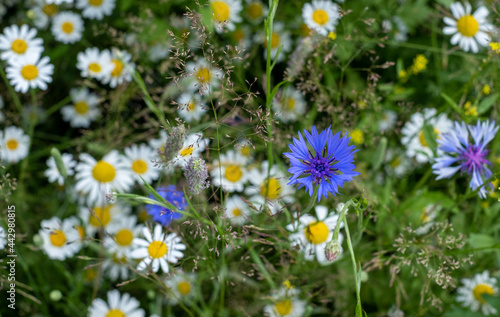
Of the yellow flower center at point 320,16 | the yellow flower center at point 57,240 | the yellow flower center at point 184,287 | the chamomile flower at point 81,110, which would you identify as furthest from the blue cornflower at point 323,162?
the chamomile flower at point 81,110

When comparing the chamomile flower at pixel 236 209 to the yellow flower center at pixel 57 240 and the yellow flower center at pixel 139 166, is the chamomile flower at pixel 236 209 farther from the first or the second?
the yellow flower center at pixel 57 240

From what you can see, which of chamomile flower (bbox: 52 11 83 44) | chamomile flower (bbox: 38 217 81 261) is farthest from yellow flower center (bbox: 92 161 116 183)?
chamomile flower (bbox: 52 11 83 44)

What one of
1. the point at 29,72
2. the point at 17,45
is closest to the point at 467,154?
the point at 29,72

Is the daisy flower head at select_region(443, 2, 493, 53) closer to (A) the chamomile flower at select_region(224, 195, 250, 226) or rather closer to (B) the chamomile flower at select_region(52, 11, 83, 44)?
(A) the chamomile flower at select_region(224, 195, 250, 226)

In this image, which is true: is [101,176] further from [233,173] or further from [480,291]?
[480,291]

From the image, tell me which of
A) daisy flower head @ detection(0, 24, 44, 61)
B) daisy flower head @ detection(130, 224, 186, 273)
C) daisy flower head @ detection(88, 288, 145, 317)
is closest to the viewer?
daisy flower head @ detection(130, 224, 186, 273)
